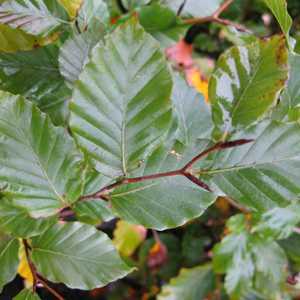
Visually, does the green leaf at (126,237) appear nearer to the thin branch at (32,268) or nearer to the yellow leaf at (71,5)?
the thin branch at (32,268)

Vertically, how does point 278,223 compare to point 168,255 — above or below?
above

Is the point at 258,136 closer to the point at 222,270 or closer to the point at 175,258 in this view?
the point at 222,270

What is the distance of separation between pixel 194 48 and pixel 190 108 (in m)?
1.08

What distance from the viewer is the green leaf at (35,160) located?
349 millimetres

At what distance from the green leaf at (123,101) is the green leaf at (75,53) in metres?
0.12

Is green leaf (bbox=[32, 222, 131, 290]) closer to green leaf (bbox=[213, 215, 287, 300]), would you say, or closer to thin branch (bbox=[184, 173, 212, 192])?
thin branch (bbox=[184, 173, 212, 192])

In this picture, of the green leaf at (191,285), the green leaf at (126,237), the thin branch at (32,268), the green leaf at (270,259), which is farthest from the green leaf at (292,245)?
the thin branch at (32,268)

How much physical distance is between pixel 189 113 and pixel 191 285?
0.73m

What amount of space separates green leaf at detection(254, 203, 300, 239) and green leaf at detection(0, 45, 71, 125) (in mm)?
493

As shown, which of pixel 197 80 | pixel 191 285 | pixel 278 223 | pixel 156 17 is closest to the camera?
pixel 156 17

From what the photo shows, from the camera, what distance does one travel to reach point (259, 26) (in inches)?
54.9

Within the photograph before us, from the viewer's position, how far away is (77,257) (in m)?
0.43

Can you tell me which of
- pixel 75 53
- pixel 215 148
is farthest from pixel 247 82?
pixel 75 53

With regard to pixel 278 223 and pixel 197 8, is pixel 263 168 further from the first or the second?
pixel 278 223
